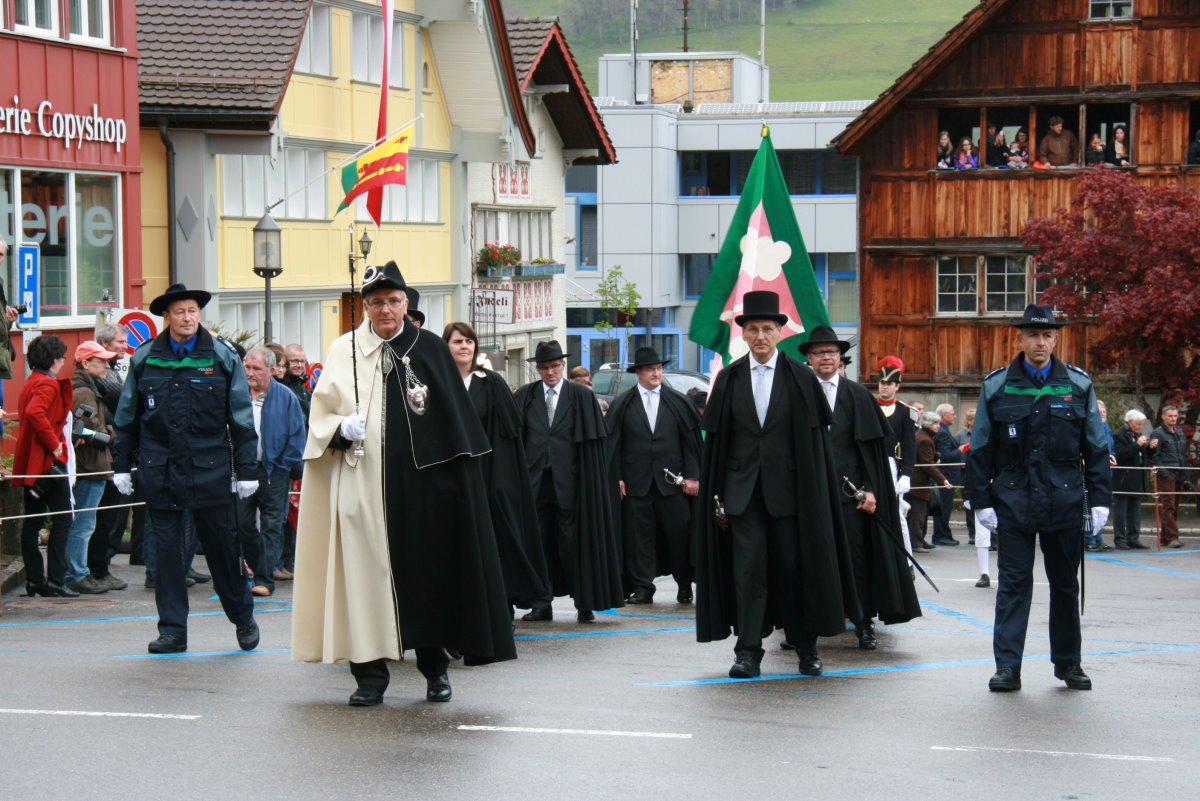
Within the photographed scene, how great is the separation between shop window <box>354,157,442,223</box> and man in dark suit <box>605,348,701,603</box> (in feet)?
66.9

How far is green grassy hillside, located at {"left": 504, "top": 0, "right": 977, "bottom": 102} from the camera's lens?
6280 inches

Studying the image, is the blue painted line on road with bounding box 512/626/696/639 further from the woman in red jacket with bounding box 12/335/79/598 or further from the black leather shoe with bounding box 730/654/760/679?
the woman in red jacket with bounding box 12/335/79/598

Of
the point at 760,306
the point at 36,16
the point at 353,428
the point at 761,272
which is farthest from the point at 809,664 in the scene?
the point at 36,16

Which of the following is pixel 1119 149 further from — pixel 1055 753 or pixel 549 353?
pixel 1055 753

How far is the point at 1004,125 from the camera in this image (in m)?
36.2

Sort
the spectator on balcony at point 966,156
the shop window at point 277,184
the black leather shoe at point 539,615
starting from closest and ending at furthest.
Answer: the black leather shoe at point 539,615
the shop window at point 277,184
the spectator on balcony at point 966,156

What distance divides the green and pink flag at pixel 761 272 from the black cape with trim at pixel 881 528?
309cm

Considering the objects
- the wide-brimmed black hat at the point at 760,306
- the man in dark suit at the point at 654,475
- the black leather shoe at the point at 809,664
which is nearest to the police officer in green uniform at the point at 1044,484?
the black leather shoe at the point at 809,664

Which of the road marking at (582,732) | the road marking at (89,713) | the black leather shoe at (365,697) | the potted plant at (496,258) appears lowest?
the road marking at (582,732)

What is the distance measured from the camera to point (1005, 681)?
9.66 meters

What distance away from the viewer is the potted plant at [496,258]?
3925 centimetres

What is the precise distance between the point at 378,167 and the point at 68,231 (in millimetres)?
7082

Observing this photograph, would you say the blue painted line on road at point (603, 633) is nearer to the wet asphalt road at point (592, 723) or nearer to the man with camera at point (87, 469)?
the wet asphalt road at point (592, 723)

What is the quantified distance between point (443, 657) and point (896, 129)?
29074 mm
